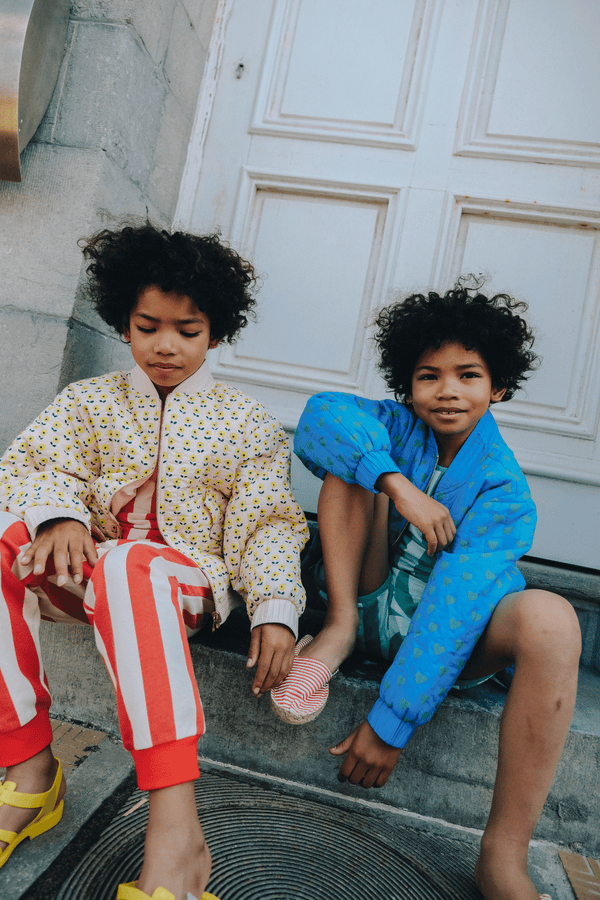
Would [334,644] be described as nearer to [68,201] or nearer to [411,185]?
[68,201]

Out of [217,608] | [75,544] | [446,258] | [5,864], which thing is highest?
[446,258]

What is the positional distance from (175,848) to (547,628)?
0.63 meters

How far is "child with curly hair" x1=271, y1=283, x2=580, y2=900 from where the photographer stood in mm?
902

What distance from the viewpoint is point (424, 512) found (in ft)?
3.57

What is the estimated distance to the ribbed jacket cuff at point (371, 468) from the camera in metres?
1.13

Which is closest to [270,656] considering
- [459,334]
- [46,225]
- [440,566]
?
[440,566]

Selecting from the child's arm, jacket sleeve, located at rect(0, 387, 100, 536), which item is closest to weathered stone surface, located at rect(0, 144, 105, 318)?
jacket sleeve, located at rect(0, 387, 100, 536)

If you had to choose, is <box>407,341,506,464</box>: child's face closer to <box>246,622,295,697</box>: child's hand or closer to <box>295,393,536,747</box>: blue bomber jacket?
<box>295,393,536,747</box>: blue bomber jacket

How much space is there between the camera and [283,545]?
45.5 inches

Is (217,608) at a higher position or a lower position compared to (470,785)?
higher

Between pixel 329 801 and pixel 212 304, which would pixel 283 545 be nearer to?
pixel 329 801

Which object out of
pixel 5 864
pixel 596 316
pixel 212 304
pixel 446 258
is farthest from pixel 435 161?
pixel 5 864

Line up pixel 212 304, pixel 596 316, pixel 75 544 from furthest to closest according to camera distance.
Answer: pixel 596 316 → pixel 212 304 → pixel 75 544

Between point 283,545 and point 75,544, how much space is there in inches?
15.4
